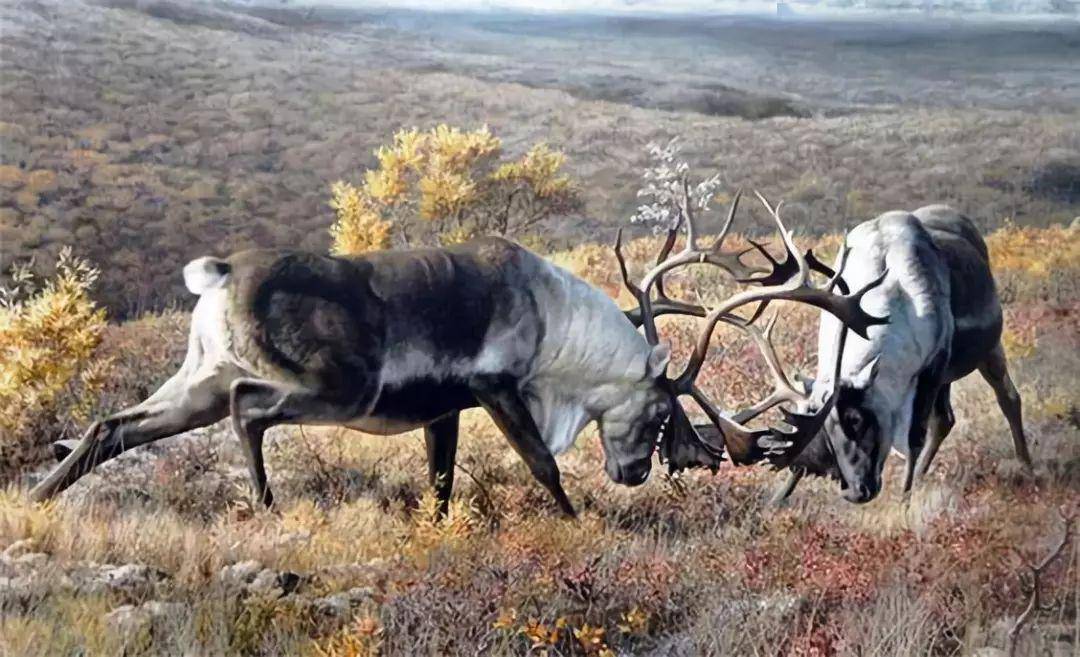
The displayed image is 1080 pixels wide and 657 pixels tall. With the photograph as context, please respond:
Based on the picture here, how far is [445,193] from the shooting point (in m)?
3.31

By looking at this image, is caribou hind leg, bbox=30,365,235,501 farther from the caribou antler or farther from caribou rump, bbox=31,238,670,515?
the caribou antler

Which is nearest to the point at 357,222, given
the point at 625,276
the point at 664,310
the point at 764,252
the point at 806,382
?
the point at 625,276

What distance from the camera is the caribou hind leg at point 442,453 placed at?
10.5ft

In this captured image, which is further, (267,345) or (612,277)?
(612,277)

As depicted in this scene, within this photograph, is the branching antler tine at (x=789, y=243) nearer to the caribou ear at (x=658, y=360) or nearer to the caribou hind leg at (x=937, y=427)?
the caribou ear at (x=658, y=360)

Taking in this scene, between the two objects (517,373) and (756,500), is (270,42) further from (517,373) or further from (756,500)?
(756,500)

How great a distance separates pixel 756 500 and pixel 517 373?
735 millimetres

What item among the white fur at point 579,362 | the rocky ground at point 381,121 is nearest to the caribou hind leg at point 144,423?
the rocky ground at point 381,121

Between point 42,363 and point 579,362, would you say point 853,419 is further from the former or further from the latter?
point 42,363

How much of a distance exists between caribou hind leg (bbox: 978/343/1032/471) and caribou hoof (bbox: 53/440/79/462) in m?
2.36

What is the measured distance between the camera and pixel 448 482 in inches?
126

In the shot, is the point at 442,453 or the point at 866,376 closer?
the point at 442,453

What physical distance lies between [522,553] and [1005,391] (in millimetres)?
1458

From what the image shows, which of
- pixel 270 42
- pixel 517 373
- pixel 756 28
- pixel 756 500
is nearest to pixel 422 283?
pixel 517 373
